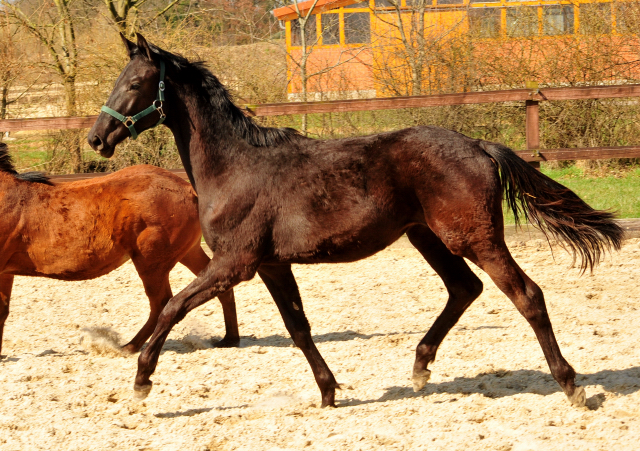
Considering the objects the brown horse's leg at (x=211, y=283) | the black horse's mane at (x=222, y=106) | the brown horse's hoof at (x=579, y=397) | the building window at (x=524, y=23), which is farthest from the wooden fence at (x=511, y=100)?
the brown horse's hoof at (x=579, y=397)

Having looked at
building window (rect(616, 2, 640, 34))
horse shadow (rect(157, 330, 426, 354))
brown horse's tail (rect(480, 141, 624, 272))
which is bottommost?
horse shadow (rect(157, 330, 426, 354))

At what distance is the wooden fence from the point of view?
7945mm

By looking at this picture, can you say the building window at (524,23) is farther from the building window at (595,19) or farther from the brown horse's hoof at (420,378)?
the brown horse's hoof at (420,378)

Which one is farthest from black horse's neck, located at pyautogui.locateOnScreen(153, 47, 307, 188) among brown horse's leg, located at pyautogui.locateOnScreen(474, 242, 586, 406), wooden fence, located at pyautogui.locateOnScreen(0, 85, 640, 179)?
wooden fence, located at pyautogui.locateOnScreen(0, 85, 640, 179)

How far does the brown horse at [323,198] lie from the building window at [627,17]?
8.11 m

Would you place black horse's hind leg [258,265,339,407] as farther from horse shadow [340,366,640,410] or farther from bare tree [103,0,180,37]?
bare tree [103,0,180,37]

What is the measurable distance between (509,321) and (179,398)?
8.16 ft

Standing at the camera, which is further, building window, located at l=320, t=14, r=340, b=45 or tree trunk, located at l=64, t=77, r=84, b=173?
building window, located at l=320, t=14, r=340, b=45

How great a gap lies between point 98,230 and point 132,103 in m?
1.25

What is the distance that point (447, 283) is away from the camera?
421cm

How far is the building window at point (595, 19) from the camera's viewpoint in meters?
11.0

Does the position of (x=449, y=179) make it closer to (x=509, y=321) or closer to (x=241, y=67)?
(x=509, y=321)

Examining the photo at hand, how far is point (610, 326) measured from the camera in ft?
16.0

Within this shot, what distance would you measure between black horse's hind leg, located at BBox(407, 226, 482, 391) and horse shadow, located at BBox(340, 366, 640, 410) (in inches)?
8.3
